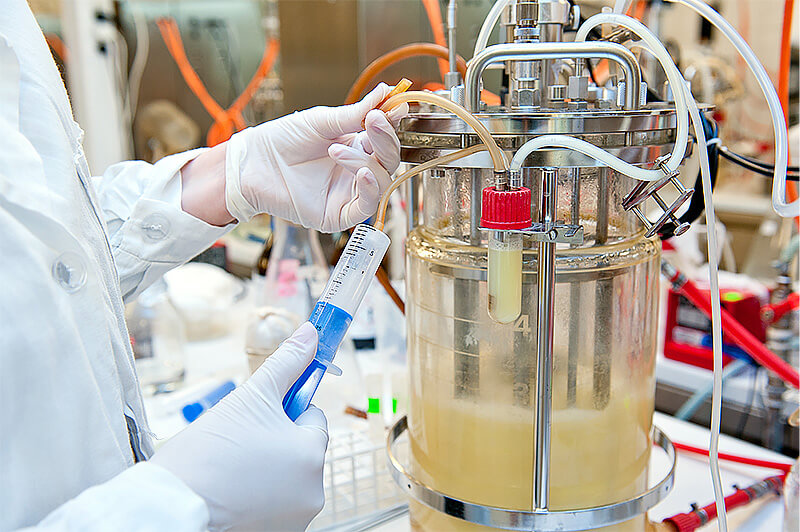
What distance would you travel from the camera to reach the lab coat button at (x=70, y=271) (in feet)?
1.96

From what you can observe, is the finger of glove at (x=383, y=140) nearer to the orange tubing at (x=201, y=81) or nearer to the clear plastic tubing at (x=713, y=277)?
the clear plastic tubing at (x=713, y=277)

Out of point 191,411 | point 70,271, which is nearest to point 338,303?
point 70,271

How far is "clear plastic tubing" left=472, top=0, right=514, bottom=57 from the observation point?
2.41 ft

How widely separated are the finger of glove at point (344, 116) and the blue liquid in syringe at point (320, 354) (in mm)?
209

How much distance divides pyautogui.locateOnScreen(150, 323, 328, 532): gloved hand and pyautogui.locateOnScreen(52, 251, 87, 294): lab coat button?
162mm

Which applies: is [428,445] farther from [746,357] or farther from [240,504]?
[746,357]

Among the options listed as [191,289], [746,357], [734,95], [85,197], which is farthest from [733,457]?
[734,95]

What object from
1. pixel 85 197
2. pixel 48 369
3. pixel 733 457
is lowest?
pixel 733 457

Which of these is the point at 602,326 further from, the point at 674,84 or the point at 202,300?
the point at 202,300

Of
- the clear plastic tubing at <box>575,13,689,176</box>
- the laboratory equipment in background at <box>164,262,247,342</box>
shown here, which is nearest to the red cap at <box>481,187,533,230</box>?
the clear plastic tubing at <box>575,13,689,176</box>

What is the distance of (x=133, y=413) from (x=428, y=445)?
1.06 feet

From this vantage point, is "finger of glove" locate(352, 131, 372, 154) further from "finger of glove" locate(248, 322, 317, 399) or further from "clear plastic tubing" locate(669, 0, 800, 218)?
"clear plastic tubing" locate(669, 0, 800, 218)

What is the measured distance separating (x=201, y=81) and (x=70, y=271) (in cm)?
302

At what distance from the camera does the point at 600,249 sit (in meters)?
0.71
